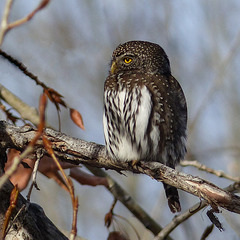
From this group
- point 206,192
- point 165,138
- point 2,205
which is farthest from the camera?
point 165,138

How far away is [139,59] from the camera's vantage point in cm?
381

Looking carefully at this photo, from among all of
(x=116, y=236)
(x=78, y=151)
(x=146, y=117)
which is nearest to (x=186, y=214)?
(x=116, y=236)

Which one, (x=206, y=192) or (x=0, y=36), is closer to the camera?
(x=0, y=36)

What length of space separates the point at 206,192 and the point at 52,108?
6511mm

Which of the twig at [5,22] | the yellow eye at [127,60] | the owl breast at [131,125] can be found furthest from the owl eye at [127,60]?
the twig at [5,22]

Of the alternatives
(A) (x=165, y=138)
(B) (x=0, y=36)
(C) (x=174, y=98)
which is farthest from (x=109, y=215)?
(B) (x=0, y=36)

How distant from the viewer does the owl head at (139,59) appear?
3.75 metres

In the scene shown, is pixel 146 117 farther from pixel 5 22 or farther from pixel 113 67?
pixel 5 22

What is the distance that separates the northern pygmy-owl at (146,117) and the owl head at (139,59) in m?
0.02

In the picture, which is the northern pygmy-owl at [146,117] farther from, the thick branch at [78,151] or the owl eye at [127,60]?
the thick branch at [78,151]

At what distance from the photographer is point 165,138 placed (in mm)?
3398

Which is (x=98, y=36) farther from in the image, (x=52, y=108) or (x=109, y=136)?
(x=109, y=136)

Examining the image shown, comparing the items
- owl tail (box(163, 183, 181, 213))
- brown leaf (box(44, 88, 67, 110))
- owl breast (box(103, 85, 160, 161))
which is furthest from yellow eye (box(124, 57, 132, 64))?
brown leaf (box(44, 88, 67, 110))

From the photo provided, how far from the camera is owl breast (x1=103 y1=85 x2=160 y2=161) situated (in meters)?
3.30
